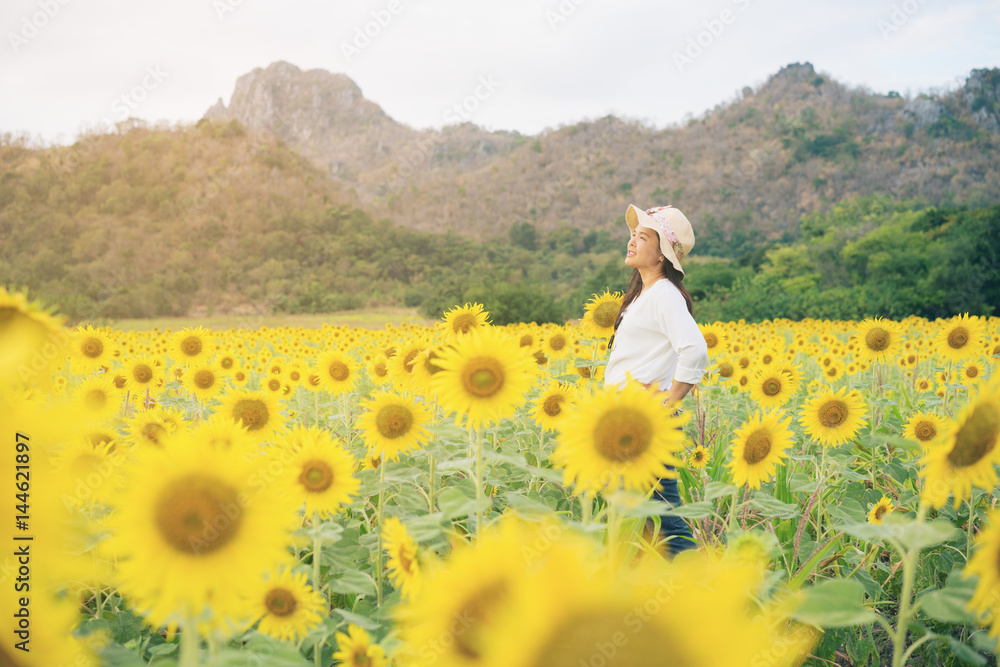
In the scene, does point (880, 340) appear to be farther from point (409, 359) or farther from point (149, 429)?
point (149, 429)

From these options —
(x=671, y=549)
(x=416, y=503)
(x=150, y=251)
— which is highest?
(x=150, y=251)

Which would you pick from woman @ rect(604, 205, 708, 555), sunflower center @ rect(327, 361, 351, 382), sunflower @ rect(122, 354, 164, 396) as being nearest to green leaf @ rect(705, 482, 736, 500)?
woman @ rect(604, 205, 708, 555)

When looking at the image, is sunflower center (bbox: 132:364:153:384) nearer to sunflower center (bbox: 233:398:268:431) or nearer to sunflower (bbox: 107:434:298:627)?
sunflower center (bbox: 233:398:268:431)

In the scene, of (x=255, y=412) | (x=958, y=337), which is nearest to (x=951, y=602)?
(x=255, y=412)

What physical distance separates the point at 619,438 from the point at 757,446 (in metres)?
1.47

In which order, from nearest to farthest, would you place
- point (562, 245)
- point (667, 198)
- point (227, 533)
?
point (227, 533) < point (562, 245) < point (667, 198)

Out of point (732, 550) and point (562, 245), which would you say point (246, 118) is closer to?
point (562, 245)

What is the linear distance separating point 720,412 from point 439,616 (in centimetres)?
446

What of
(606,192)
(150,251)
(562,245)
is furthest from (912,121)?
(150,251)

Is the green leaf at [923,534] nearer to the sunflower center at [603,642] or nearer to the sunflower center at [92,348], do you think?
the sunflower center at [603,642]

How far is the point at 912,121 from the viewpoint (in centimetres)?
7844

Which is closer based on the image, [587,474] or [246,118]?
[587,474]

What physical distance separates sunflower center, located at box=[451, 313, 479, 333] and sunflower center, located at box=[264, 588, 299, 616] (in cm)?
148

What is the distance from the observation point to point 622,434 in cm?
148
